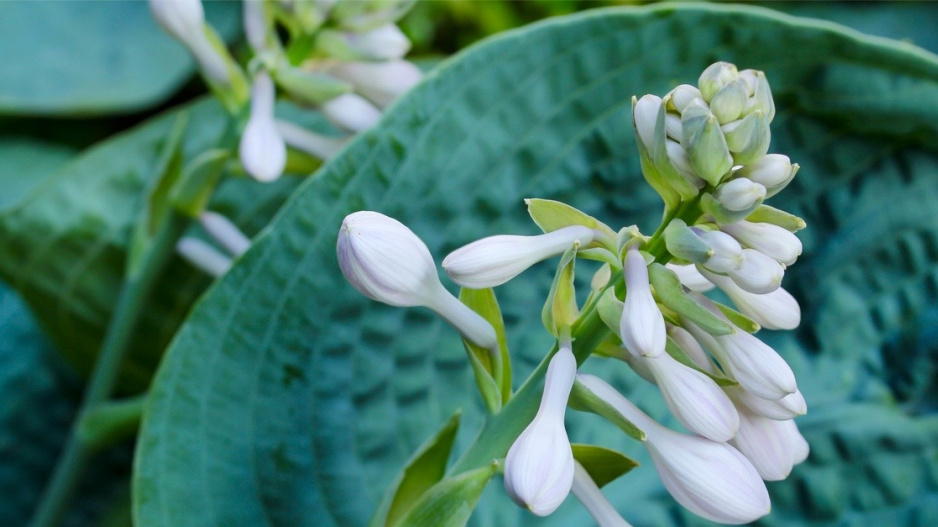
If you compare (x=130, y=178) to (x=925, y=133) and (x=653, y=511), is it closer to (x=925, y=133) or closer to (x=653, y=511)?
(x=653, y=511)

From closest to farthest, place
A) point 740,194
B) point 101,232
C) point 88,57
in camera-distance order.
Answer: point 740,194 < point 101,232 < point 88,57

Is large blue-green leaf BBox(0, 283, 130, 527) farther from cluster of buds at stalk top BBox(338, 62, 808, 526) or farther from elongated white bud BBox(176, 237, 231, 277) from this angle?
cluster of buds at stalk top BBox(338, 62, 808, 526)

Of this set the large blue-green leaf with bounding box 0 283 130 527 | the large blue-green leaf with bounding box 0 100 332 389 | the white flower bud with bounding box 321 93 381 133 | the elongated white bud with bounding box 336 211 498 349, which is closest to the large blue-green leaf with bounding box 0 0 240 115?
the large blue-green leaf with bounding box 0 100 332 389

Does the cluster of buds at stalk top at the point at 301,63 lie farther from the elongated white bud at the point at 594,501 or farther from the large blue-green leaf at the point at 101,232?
the elongated white bud at the point at 594,501

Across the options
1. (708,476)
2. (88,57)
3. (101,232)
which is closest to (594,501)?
(708,476)

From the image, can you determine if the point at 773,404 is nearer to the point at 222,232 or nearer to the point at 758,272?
the point at 758,272

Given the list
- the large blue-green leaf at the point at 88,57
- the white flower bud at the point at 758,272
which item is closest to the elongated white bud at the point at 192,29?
the large blue-green leaf at the point at 88,57
